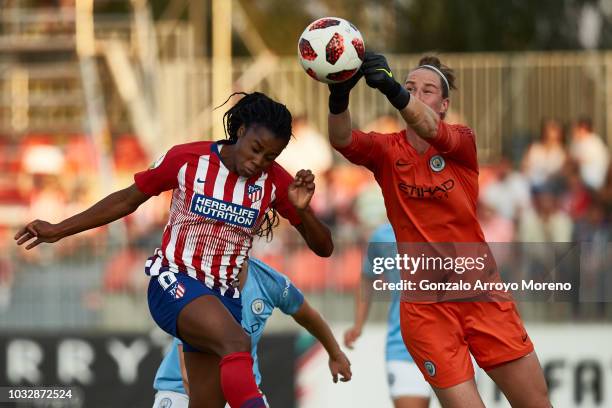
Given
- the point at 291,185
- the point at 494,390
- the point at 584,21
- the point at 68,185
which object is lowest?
the point at 494,390

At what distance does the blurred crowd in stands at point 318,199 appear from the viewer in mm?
11703

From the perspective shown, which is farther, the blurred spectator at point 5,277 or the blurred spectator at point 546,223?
the blurred spectator at point 5,277

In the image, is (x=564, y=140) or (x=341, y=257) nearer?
(x=341, y=257)

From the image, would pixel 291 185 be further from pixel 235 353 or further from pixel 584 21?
pixel 584 21

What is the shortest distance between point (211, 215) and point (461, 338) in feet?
4.72

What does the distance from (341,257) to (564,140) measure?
4587 millimetres

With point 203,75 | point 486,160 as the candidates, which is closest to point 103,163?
point 203,75

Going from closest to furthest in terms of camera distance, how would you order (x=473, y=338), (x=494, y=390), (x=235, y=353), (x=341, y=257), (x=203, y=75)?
(x=235, y=353) < (x=473, y=338) < (x=494, y=390) < (x=341, y=257) < (x=203, y=75)

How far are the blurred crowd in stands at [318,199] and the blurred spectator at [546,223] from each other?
0.04ft

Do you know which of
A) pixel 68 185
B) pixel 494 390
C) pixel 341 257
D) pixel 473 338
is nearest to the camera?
pixel 473 338

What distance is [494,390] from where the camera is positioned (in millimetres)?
10609

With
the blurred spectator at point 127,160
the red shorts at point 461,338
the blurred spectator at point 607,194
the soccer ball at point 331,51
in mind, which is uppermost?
the blurred spectator at point 127,160

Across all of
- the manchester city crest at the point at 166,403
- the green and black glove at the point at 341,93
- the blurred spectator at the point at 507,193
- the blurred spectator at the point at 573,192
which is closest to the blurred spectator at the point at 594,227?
the blurred spectator at the point at 573,192

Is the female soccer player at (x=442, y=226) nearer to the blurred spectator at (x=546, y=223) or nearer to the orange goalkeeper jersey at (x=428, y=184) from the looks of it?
the orange goalkeeper jersey at (x=428, y=184)
